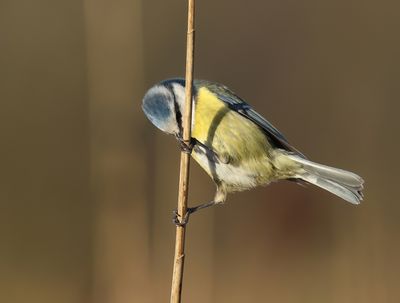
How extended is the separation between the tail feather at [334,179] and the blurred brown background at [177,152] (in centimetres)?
65

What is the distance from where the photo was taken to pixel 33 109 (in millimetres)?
2904

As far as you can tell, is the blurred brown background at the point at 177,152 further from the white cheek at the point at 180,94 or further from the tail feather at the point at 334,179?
the tail feather at the point at 334,179

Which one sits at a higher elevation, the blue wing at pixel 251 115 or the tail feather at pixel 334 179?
the blue wing at pixel 251 115

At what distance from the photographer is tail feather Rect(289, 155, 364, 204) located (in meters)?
1.46

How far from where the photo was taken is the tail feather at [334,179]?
4.78ft

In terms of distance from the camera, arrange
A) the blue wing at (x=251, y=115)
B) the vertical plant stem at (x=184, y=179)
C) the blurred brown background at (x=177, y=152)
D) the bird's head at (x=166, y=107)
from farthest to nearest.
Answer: the blurred brown background at (x=177, y=152) < the blue wing at (x=251, y=115) < the bird's head at (x=166, y=107) < the vertical plant stem at (x=184, y=179)

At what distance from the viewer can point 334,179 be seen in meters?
1.49

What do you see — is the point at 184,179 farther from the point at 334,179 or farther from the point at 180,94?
the point at 334,179

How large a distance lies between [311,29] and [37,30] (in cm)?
154

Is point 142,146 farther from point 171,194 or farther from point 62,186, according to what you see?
point 62,186

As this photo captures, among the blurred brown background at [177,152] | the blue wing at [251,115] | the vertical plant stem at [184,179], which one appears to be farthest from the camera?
the blurred brown background at [177,152]

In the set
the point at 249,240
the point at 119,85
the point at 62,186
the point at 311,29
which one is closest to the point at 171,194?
the point at 119,85

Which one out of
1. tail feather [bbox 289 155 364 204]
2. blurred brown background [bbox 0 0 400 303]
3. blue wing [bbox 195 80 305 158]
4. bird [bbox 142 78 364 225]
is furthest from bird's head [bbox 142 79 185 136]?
blurred brown background [bbox 0 0 400 303]

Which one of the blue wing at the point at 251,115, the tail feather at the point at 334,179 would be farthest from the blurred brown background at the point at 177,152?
the tail feather at the point at 334,179
